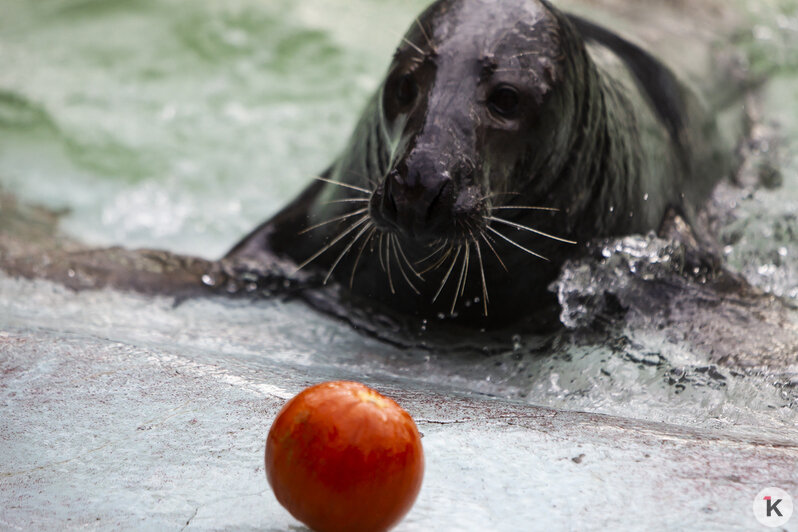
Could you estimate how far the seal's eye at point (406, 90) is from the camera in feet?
11.1

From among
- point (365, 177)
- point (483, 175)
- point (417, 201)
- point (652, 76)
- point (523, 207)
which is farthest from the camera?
point (652, 76)

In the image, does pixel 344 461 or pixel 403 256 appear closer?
pixel 344 461

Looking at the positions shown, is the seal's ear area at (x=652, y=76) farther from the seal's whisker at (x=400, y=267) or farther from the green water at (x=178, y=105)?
the green water at (x=178, y=105)

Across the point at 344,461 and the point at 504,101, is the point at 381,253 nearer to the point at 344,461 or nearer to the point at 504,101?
the point at 504,101

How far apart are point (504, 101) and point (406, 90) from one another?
13.0 inches

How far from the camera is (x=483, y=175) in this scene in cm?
320

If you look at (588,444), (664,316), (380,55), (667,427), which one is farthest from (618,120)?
(380,55)

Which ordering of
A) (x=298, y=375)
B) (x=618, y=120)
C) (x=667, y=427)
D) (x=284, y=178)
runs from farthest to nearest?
(x=284, y=178) → (x=618, y=120) → (x=298, y=375) → (x=667, y=427)

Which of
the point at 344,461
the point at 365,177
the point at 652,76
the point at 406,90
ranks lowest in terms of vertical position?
the point at 344,461

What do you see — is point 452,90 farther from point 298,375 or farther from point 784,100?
point 784,100

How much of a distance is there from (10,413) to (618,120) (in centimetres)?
254

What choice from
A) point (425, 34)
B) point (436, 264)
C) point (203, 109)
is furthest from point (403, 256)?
point (203, 109)

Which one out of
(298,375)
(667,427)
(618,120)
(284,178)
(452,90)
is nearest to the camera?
(667,427)

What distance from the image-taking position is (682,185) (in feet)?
15.3
